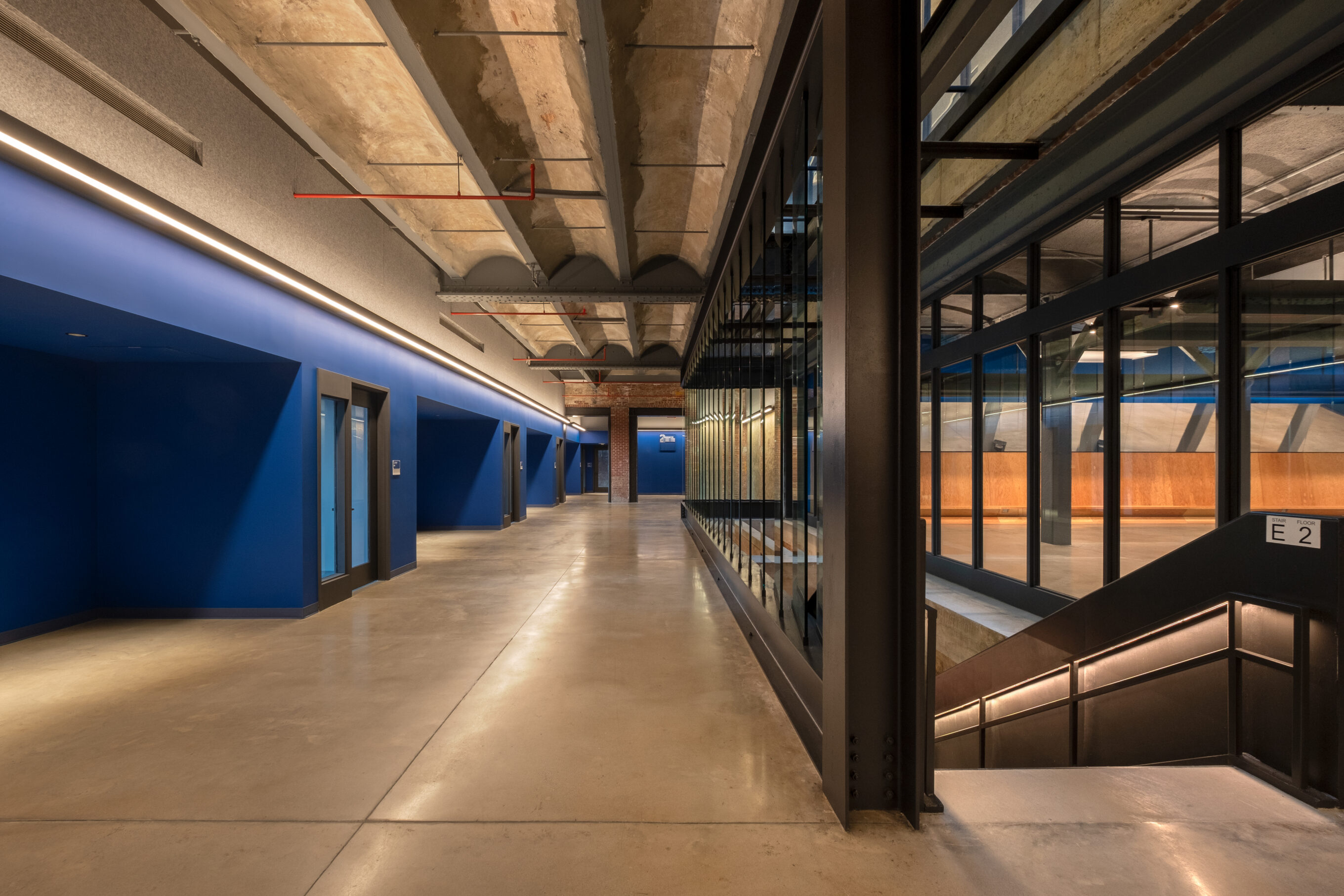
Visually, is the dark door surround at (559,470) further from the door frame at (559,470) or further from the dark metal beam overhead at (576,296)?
Answer: the dark metal beam overhead at (576,296)

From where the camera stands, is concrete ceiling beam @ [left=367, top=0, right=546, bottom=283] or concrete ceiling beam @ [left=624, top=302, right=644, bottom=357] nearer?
concrete ceiling beam @ [left=367, top=0, right=546, bottom=283]

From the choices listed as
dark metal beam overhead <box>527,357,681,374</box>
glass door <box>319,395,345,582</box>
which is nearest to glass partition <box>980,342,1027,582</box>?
glass door <box>319,395,345,582</box>

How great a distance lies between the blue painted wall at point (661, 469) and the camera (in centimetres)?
3216

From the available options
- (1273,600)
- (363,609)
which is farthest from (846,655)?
(363,609)

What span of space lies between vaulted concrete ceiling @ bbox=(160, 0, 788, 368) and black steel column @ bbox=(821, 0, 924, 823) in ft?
5.85

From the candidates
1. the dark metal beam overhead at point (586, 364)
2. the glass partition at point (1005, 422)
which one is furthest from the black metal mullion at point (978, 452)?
the dark metal beam overhead at point (586, 364)

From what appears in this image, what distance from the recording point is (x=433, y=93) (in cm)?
455

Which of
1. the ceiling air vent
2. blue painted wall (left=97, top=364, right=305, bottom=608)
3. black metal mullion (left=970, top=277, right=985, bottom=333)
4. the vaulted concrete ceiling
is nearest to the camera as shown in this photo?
the ceiling air vent

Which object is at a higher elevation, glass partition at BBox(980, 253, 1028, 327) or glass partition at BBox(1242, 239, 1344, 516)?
glass partition at BBox(980, 253, 1028, 327)

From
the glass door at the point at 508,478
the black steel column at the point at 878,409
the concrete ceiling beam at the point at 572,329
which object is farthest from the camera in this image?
the glass door at the point at 508,478

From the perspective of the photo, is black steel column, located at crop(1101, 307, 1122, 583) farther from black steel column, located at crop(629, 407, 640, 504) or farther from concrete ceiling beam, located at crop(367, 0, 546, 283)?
black steel column, located at crop(629, 407, 640, 504)

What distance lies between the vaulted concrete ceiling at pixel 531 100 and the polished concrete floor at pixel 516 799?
428 cm

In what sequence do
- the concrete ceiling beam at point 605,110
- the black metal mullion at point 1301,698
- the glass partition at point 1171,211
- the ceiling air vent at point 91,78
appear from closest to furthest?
the black metal mullion at point 1301,698 < the ceiling air vent at point 91,78 < the concrete ceiling beam at point 605,110 < the glass partition at point 1171,211

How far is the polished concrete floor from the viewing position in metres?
2.24
